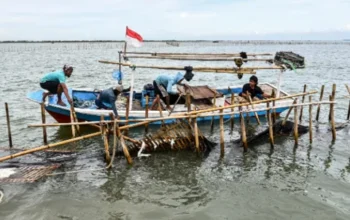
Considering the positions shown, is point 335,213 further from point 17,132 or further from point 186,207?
point 17,132

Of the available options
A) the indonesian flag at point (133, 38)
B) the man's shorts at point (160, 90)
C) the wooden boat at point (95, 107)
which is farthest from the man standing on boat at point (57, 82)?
the man's shorts at point (160, 90)

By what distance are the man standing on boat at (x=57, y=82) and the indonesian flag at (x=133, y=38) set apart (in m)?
2.35

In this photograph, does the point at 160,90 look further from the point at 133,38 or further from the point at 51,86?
the point at 51,86

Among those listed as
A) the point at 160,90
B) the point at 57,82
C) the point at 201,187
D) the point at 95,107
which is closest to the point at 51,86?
the point at 57,82

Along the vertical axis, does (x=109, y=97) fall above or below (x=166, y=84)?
below

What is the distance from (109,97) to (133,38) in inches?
92.4

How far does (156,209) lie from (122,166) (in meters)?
2.57

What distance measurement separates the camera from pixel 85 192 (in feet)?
29.6

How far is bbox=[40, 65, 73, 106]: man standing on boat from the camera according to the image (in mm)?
12289

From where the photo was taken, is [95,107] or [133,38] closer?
[133,38]

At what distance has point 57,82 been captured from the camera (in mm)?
12781

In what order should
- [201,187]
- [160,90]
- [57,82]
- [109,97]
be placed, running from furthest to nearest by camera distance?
[160,90] < [57,82] < [109,97] < [201,187]

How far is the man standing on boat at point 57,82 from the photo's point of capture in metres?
12.3

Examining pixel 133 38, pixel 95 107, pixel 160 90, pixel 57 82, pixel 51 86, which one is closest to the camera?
pixel 133 38
